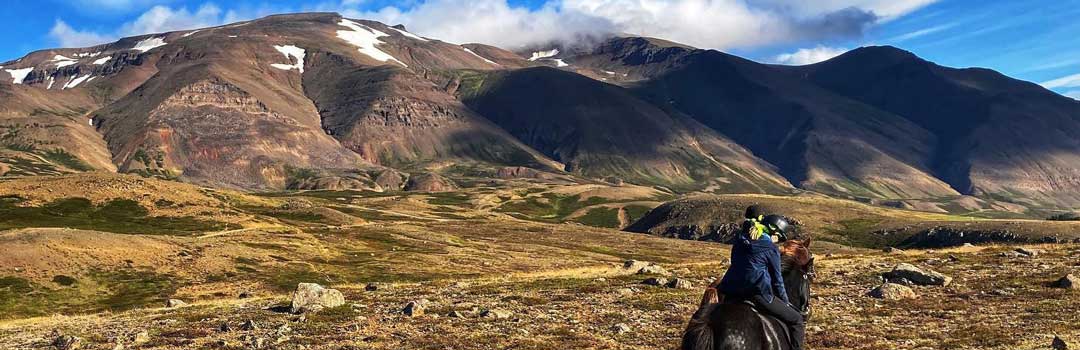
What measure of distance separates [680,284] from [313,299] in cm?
1968

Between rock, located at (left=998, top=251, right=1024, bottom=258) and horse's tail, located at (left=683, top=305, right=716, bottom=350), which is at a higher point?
horse's tail, located at (left=683, top=305, right=716, bottom=350)

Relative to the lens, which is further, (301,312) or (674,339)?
(301,312)

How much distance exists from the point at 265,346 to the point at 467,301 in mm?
13183

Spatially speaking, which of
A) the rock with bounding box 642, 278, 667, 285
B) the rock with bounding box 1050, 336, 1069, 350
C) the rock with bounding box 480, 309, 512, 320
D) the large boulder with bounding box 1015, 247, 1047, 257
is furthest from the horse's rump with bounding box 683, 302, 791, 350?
the large boulder with bounding box 1015, 247, 1047, 257

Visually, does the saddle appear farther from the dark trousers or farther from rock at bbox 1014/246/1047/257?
rock at bbox 1014/246/1047/257

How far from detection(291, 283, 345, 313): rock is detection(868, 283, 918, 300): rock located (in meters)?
26.2

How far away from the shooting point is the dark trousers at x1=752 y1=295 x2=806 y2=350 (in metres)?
12.1

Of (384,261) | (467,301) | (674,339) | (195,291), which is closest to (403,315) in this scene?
(467,301)

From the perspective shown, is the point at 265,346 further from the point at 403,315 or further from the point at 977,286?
the point at 977,286

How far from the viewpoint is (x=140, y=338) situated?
97.1 ft

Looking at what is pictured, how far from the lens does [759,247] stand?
42.0ft

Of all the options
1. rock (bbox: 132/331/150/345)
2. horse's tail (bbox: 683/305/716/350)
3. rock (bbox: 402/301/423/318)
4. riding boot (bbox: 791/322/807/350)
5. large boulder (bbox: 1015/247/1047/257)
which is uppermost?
horse's tail (bbox: 683/305/716/350)

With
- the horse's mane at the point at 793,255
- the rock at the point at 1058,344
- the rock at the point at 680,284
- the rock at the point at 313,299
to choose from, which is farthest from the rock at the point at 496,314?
the rock at the point at 1058,344

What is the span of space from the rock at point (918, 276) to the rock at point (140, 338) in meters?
34.0
